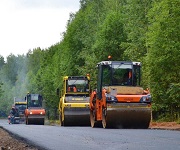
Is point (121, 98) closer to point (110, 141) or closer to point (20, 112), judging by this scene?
point (110, 141)

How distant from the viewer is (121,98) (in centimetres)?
2755

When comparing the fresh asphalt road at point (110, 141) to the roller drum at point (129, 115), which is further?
the roller drum at point (129, 115)

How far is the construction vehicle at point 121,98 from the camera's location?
2734 cm

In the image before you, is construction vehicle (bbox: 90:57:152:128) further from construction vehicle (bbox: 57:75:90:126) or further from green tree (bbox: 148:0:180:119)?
green tree (bbox: 148:0:180:119)

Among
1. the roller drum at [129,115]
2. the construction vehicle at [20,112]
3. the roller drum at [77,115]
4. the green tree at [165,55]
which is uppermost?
the green tree at [165,55]

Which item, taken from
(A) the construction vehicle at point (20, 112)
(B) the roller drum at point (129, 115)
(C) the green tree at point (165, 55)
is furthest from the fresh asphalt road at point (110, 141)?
(A) the construction vehicle at point (20, 112)

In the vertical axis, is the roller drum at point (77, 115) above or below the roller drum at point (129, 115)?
below

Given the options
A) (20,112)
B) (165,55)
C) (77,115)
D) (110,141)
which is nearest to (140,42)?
(165,55)

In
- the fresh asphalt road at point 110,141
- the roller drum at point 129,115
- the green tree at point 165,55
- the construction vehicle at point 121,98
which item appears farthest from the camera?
the green tree at point 165,55

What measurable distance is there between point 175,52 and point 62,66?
158 ft

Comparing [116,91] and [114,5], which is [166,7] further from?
[114,5]

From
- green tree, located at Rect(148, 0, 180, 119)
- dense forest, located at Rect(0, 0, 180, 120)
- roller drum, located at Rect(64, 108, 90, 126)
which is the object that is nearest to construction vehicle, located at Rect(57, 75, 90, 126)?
roller drum, located at Rect(64, 108, 90, 126)

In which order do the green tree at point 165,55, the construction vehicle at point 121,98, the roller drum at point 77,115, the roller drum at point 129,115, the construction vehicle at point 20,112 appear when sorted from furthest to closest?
1. the construction vehicle at point 20,112
2. the green tree at point 165,55
3. the roller drum at point 77,115
4. the construction vehicle at point 121,98
5. the roller drum at point 129,115

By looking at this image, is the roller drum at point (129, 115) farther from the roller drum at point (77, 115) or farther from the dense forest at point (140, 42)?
the dense forest at point (140, 42)
